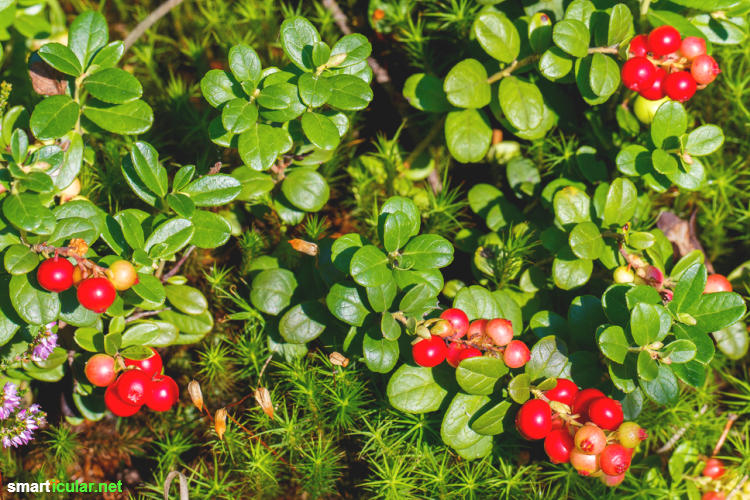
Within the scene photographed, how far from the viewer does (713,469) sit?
10.7 ft

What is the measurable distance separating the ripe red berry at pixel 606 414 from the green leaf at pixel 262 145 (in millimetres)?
1573

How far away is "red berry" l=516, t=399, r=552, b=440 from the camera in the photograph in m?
2.37

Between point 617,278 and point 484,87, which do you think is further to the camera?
point 484,87

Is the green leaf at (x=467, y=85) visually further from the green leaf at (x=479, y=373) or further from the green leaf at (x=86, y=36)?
the green leaf at (x=86, y=36)

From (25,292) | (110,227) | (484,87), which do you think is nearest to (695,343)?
(484,87)

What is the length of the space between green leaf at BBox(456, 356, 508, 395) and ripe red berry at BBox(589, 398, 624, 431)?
36cm

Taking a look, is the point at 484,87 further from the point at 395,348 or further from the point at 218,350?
the point at 218,350

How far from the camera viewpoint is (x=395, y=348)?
267 centimetres

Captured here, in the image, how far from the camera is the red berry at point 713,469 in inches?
128

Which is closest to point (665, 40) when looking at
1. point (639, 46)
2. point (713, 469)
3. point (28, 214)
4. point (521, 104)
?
point (639, 46)

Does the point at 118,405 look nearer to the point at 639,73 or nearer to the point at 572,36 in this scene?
the point at 572,36

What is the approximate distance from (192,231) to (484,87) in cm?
152

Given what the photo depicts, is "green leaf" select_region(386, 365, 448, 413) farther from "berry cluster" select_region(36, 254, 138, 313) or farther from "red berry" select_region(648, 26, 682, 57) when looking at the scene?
"red berry" select_region(648, 26, 682, 57)

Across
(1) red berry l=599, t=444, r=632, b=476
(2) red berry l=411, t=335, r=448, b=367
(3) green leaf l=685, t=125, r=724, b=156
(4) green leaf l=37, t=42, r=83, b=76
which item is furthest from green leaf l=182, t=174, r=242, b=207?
(3) green leaf l=685, t=125, r=724, b=156
